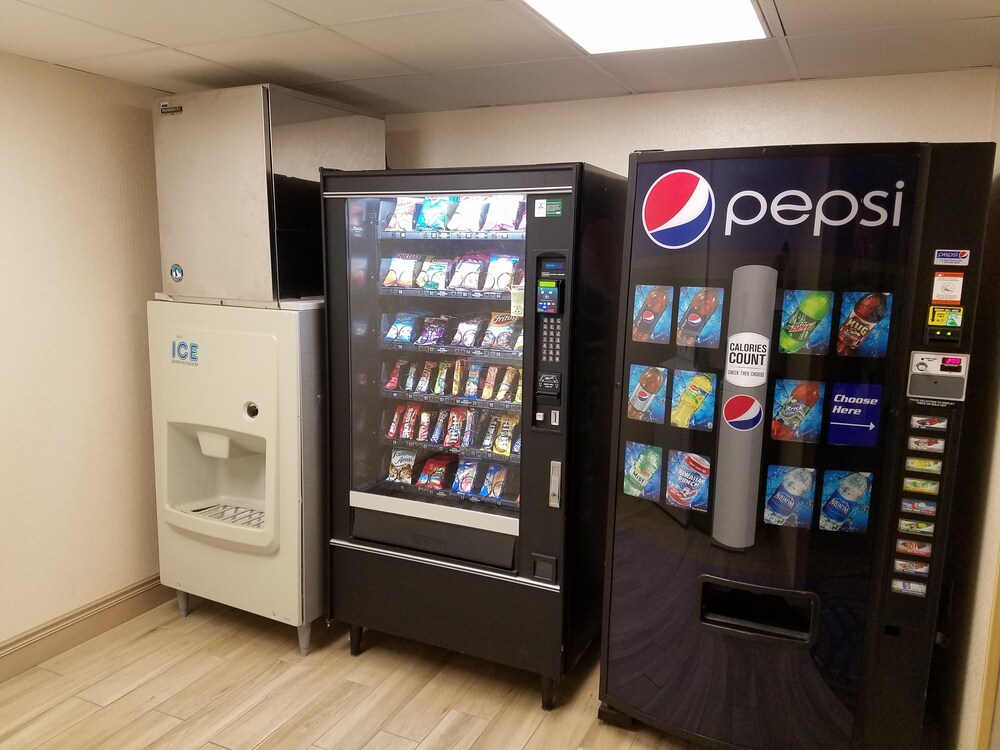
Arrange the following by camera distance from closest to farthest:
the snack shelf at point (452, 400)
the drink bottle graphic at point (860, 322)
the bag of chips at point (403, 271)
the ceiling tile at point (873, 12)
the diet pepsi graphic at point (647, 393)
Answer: the ceiling tile at point (873, 12) < the drink bottle graphic at point (860, 322) < the diet pepsi graphic at point (647, 393) < the snack shelf at point (452, 400) < the bag of chips at point (403, 271)

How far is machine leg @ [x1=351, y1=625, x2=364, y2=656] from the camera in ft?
8.71

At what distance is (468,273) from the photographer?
239cm

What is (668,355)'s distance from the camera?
6.52 feet

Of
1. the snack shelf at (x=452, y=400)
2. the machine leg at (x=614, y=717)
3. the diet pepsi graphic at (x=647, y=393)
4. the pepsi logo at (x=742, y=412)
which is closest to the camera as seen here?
the pepsi logo at (x=742, y=412)

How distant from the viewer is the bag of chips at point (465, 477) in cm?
254

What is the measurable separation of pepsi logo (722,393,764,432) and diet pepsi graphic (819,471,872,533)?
0.22 meters

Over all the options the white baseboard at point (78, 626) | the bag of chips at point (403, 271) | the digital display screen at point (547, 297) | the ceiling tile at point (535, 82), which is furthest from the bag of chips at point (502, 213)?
the white baseboard at point (78, 626)

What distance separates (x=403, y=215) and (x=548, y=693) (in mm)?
1630

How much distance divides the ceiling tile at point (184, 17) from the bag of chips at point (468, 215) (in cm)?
68

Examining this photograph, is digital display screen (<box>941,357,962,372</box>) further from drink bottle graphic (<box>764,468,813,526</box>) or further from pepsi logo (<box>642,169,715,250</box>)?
pepsi logo (<box>642,169,715,250</box>)

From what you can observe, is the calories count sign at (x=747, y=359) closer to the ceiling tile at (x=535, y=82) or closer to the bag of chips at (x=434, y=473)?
the ceiling tile at (x=535, y=82)

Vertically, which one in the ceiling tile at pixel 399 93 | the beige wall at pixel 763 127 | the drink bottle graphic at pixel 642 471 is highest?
the ceiling tile at pixel 399 93

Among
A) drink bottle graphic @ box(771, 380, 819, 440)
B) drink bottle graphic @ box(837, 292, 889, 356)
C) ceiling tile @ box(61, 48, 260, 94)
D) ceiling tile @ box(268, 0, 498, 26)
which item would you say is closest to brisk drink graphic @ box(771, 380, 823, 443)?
drink bottle graphic @ box(771, 380, 819, 440)

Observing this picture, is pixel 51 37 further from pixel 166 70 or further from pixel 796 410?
pixel 796 410
